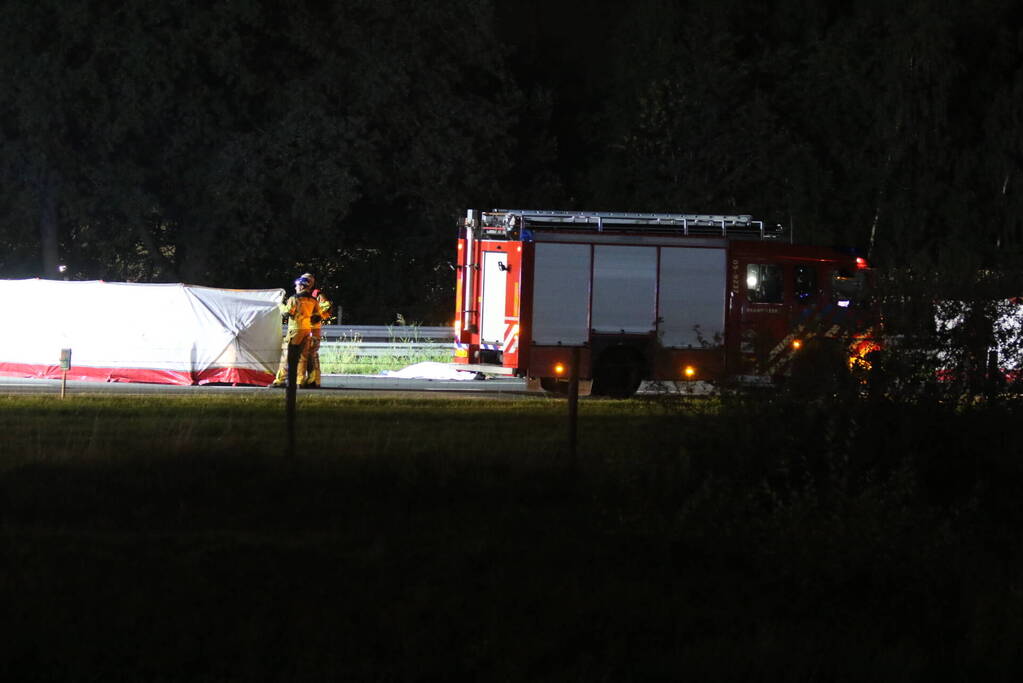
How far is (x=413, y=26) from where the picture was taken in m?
34.0

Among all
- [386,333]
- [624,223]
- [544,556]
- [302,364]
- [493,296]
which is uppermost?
[624,223]

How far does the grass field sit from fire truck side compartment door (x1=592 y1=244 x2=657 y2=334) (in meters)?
7.72

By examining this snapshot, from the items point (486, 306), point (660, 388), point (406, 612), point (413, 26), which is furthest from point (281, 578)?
point (413, 26)

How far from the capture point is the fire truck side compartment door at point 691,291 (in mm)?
19172

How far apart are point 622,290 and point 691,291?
97cm

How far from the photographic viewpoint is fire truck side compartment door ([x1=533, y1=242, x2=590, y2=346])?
746 inches

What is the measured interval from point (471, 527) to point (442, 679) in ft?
9.54

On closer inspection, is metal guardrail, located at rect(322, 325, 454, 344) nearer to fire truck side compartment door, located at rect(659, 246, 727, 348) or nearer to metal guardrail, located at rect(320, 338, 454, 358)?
metal guardrail, located at rect(320, 338, 454, 358)

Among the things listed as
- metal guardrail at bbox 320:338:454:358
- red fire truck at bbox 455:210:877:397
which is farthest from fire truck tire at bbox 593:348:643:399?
metal guardrail at bbox 320:338:454:358

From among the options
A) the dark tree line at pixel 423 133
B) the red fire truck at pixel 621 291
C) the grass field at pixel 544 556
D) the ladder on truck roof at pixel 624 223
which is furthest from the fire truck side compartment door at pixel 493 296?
the dark tree line at pixel 423 133

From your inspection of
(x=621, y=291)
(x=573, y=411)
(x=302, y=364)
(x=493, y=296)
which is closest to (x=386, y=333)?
(x=302, y=364)

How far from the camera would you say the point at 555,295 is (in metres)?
19.0

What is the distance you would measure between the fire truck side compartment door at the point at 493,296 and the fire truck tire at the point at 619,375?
145cm

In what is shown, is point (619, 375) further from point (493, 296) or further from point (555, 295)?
point (493, 296)
